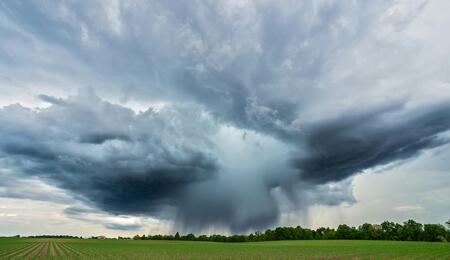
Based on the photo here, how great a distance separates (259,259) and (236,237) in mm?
153460

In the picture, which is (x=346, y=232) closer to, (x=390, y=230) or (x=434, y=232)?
(x=390, y=230)

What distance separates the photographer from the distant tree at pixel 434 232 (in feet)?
→ 523

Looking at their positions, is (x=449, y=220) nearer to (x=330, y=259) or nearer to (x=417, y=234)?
(x=417, y=234)

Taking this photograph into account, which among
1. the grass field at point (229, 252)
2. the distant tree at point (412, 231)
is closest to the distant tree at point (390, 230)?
the distant tree at point (412, 231)

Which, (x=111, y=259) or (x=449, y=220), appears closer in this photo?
(x=111, y=259)

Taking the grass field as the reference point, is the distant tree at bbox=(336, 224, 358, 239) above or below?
above

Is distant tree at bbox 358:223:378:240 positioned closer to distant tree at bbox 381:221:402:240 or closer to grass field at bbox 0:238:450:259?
distant tree at bbox 381:221:402:240

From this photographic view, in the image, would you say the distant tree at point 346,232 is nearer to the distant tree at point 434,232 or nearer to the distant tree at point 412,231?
the distant tree at point 412,231

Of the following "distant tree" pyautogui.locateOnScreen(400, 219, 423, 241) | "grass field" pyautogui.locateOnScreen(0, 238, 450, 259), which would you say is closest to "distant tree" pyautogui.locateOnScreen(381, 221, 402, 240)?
"distant tree" pyautogui.locateOnScreen(400, 219, 423, 241)

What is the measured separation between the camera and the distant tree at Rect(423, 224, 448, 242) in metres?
159

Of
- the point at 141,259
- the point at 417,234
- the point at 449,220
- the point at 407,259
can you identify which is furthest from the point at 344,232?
the point at 141,259

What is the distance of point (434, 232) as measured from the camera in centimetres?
16200

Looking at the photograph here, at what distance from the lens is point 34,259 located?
4706 cm

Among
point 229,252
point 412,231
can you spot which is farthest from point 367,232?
point 229,252
